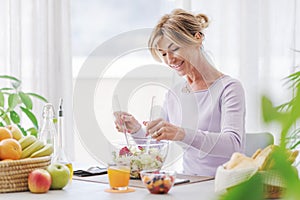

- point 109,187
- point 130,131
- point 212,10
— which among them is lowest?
point 109,187

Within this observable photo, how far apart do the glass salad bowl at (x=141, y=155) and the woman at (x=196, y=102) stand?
0.37 feet

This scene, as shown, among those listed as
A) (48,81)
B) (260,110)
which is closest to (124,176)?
(260,110)

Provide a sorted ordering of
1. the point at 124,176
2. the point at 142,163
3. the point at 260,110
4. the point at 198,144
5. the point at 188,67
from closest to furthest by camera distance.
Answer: the point at 260,110 → the point at 124,176 → the point at 142,163 → the point at 198,144 → the point at 188,67

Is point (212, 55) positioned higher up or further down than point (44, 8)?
further down

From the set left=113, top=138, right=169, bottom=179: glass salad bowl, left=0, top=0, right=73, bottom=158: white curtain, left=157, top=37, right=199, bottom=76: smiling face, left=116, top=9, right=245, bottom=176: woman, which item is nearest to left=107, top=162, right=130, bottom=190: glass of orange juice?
left=113, top=138, right=169, bottom=179: glass salad bowl

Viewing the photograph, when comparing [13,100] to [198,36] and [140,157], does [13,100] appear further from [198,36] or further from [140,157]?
[140,157]

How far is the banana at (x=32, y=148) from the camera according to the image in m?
1.83

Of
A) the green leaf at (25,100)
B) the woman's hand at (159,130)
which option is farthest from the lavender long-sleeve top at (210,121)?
the green leaf at (25,100)

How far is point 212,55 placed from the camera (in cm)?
339

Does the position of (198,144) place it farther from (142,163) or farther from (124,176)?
(124,176)

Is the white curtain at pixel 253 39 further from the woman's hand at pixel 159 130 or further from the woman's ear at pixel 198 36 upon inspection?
the woman's hand at pixel 159 130

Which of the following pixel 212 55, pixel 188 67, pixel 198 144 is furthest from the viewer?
pixel 212 55

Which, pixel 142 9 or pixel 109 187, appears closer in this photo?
pixel 109 187

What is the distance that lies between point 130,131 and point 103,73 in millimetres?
287
